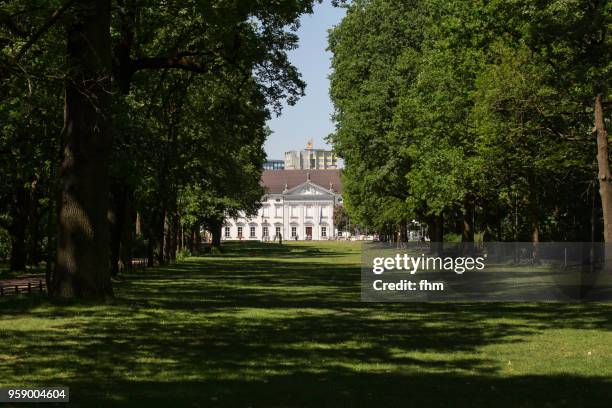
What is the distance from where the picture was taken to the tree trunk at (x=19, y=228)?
42312mm

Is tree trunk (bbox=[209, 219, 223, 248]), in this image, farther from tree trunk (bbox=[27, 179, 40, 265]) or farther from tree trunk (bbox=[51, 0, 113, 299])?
tree trunk (bbox=[51, 0, 113, 299])

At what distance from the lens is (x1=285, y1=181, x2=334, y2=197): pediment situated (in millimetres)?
187750

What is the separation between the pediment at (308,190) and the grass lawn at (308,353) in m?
165

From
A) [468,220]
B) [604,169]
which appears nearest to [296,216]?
[468,220]

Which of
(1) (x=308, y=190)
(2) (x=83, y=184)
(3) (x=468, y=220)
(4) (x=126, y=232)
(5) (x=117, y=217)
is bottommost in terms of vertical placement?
(4) (x=126, y=232)

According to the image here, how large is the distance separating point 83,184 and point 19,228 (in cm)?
2380

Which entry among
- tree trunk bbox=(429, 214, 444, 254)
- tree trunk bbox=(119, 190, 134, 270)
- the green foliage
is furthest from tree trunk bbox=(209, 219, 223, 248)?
tree trunk bbox=(119, 190, 134, 270)

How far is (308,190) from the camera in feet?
621

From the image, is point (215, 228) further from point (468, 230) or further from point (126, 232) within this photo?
point (126, 232)

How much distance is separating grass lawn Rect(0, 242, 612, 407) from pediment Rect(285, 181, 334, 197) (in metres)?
165

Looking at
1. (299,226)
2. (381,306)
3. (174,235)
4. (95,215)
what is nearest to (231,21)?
(95,215)

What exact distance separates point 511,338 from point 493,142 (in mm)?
18286

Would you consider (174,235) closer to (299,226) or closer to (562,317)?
(562,317)

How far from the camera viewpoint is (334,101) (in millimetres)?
57781
